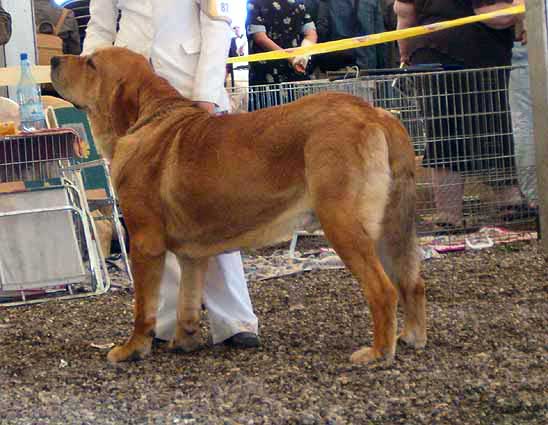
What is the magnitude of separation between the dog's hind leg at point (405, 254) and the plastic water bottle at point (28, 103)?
295 centimetres

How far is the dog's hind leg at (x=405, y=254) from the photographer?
4.38 metres

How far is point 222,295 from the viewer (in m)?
4.93

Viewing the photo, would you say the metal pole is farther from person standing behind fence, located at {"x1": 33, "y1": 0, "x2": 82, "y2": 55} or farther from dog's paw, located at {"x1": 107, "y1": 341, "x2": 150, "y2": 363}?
person standing behind fence, located at {"x1": 33, "y1": 0, "x2": 82, "y2": 55}

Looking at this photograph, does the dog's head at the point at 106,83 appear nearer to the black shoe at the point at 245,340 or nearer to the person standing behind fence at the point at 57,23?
the black shoe at the point at 245,340

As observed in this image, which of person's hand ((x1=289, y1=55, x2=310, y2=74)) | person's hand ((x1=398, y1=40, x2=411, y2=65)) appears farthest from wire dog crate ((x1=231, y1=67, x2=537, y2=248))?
person's hand ((x1=289, y1=55, x2=310, y2=74))

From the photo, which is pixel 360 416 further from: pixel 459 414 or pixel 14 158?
pixel 14 158

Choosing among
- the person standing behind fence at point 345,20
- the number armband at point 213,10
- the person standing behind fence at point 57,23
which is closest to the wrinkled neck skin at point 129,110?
the number armband at point 213,10

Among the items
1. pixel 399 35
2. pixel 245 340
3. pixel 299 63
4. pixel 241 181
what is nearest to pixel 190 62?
pixel 241 181

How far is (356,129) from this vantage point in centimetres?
A: 419

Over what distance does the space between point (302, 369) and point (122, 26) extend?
6.15ft

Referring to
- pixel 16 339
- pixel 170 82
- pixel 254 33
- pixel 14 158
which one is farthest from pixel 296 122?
pixel 254 33

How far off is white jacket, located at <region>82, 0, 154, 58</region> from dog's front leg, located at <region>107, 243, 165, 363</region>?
3.30ft

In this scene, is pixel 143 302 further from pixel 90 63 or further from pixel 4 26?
pixel 4 26

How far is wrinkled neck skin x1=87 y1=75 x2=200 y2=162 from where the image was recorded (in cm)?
468
